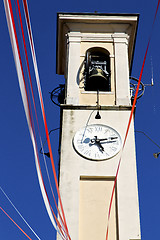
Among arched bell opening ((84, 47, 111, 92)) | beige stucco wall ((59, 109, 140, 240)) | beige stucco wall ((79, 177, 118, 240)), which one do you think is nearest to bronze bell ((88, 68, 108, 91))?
arched bell opening ((84, 47, 111, 92))

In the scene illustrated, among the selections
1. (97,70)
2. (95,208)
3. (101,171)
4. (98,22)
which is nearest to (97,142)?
(101,171)

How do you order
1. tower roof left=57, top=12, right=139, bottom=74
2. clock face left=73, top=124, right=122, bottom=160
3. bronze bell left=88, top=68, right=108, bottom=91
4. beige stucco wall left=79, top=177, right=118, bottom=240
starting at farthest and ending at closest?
tower roof left=57, top=12, right=139, bottom=74
bronze bell left=88, top=68, right=108, bottom=91
clock face left=73, top=124, right=122, bottom=160
beige stucco wall left=79, top=177, right=118, bottom=240

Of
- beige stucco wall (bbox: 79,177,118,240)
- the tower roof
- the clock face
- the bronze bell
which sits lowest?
beige stucco wall (bbox: 79,177,118,240)

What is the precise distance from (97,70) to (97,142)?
2.66 metres

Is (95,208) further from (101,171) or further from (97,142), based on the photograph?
(97,142)

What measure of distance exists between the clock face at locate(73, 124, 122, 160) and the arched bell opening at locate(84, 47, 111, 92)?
70.3 inches

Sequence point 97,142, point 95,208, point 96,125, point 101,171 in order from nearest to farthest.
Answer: point 95,208, point 101,171, point 97,142, point 96,125

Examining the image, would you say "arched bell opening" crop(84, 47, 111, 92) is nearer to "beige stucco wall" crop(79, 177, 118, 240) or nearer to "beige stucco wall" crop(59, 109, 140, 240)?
"beige stucco wall" crop(59, 109, 140, 240)

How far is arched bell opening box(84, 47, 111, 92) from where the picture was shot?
14891 mm

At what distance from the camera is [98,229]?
11.5 metres

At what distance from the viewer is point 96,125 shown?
1351 centimetres

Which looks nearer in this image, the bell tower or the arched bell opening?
the bell tower

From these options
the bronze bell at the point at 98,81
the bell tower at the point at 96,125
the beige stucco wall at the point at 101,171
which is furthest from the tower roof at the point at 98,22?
the beige stucco wall at the point at 101,171

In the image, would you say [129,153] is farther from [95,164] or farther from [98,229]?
[98,229]
